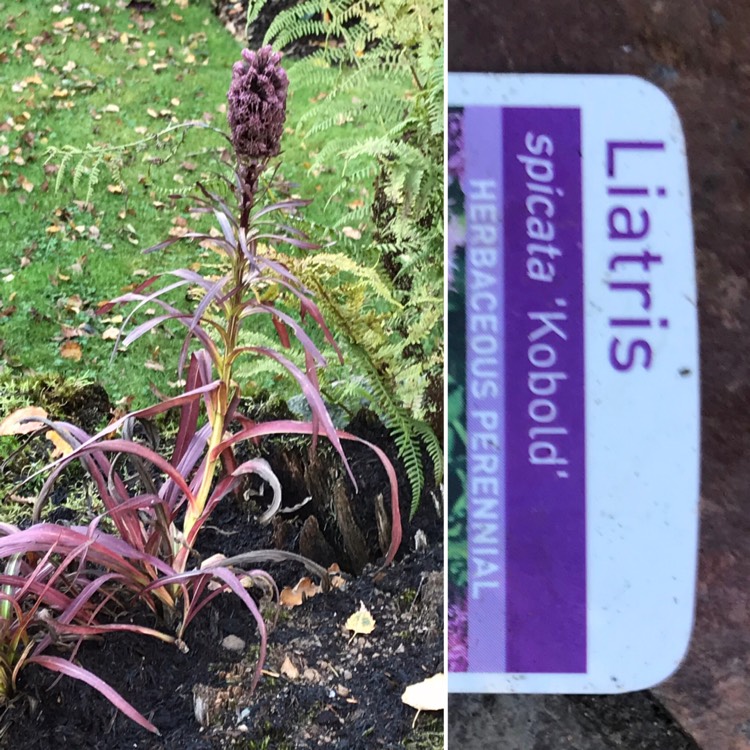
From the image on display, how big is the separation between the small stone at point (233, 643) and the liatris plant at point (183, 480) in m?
0.07

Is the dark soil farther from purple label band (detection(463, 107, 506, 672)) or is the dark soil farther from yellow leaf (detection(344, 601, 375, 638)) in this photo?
purple label band (detection(463, 107, 506, 672))

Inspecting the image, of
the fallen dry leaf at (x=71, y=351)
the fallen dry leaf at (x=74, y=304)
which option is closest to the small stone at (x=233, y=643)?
the fallen dry leaf at (x=71, y=351)

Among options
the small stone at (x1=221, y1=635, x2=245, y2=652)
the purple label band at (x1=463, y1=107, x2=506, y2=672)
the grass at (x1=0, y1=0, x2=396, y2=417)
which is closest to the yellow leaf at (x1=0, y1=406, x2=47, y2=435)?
the grass at (x1=0, y1=0, x2=396, y2=417)

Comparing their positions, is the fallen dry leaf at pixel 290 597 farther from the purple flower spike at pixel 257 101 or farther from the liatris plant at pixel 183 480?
the purple flower spike at pixel 257 101

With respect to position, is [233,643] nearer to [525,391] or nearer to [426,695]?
[426,695]

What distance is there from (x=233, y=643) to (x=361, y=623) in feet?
0.73

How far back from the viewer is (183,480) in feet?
3.36

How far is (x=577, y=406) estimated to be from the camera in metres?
0.69

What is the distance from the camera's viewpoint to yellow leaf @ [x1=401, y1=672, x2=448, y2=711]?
109cm

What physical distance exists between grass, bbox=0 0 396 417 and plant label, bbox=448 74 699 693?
0.84 metres

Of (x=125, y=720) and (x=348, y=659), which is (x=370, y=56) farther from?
(x=125, y=720)

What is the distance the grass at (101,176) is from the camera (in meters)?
1.68

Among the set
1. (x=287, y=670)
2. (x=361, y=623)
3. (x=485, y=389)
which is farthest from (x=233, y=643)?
(x=485, y=389)

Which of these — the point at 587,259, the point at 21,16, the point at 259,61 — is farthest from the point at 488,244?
the point at 21,16
